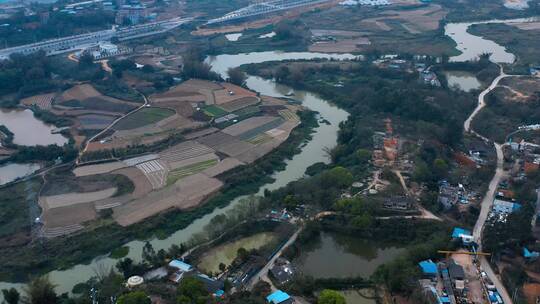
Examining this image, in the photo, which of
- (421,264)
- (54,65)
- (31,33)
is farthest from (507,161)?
(31,33)

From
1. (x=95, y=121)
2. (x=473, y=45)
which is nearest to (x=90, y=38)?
(x=95, y=121)

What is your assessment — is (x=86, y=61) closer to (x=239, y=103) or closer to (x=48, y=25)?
(x=48, y=25)

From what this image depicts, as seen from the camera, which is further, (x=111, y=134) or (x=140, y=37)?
(x=140, y=37)

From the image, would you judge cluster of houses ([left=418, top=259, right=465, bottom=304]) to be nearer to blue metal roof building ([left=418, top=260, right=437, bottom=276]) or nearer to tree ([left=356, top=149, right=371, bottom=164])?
blue metal roof building ([left=418, top=260, right=437, bottom=276])

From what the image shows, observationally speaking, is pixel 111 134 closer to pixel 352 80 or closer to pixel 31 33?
pixel 352 80

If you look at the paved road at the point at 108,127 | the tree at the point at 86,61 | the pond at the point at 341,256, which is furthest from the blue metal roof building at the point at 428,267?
the tree at the point at 86,61

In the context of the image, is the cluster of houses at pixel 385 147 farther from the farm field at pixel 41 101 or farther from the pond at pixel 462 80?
the farm field at pixel 41 101

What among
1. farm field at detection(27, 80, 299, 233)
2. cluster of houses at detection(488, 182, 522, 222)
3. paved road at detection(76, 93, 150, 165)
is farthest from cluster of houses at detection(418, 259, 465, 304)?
paved road at detection(76, 93, 150, 165)
